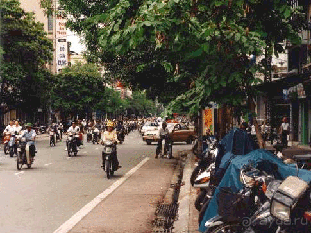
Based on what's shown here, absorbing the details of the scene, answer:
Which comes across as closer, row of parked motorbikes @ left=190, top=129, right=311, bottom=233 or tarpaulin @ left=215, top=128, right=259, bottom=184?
row of parked motorbikes @ left=190, top=129, right=311, bottom=233

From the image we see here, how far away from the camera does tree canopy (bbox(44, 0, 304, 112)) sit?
7.95 m

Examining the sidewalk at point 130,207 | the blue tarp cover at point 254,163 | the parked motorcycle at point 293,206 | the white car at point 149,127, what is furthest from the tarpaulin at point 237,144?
the white car at point 149,127

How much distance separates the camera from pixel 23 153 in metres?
19.9

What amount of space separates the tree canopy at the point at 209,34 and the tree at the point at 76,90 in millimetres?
66621

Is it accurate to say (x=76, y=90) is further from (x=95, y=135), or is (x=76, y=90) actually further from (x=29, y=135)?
(x=29, y=135)

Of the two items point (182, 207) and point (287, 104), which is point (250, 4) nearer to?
point (182, 207)

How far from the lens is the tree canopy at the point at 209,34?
26.1ft

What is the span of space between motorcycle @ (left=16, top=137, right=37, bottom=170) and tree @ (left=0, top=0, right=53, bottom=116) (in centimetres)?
2531

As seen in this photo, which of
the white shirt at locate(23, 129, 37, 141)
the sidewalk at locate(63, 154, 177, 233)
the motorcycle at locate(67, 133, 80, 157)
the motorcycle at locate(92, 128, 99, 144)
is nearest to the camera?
the sidewalk at locate(63, 154, 177, 233)

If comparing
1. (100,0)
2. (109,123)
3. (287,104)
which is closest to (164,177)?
(109,123)

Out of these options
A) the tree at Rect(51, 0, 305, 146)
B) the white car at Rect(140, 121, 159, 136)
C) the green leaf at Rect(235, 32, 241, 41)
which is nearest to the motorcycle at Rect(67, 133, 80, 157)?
the white car at Rect(140, 121, 159, 136)

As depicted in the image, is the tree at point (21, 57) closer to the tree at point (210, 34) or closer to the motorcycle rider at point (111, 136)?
the motorcycle rider at point (111, 136)

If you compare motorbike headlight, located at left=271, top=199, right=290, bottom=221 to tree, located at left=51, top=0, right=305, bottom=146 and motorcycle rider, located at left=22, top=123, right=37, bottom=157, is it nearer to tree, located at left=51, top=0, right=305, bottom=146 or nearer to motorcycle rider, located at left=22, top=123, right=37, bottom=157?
tree, located at left=51, top=0, right=305, bottom=146

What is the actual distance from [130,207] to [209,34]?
15.6ft
